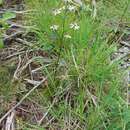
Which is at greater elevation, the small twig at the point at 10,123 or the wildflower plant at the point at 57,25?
the wildflower plant at the point at 57,25

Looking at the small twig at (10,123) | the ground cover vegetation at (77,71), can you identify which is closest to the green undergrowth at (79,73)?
the ground cover vegetation at (77,71)

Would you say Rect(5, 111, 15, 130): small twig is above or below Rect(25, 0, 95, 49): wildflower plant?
below

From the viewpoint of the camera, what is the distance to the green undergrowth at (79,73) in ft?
5.83

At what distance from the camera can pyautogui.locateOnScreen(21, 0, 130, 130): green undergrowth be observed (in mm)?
1778

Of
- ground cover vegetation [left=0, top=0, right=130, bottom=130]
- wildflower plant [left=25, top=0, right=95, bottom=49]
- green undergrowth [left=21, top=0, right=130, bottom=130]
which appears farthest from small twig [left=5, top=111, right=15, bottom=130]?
wildflower plant [left=25, top=0, right=95, bottom=49]

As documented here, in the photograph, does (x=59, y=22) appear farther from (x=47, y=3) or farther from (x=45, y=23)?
(x=47, y=3)

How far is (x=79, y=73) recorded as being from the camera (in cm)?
192

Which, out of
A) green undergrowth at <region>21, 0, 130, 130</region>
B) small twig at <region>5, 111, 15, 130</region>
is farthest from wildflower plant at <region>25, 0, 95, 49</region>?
small twig at <region>5, 111, 15, 130</region>

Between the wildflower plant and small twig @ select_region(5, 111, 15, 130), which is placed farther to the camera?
the wildflower plant

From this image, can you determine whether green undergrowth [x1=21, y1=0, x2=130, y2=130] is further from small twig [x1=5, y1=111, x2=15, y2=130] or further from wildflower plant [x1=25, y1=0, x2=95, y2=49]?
small twig [x1=5, y1=111, x2=15, y2=130]

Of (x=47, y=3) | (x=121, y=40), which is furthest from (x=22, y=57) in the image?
(x=121, y=40)

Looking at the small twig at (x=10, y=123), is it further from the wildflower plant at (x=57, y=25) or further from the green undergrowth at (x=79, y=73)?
the wildflower plant at (x=57, y=25)

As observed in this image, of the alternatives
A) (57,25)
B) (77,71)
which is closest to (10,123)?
(77,71)

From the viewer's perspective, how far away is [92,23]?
2188mm
